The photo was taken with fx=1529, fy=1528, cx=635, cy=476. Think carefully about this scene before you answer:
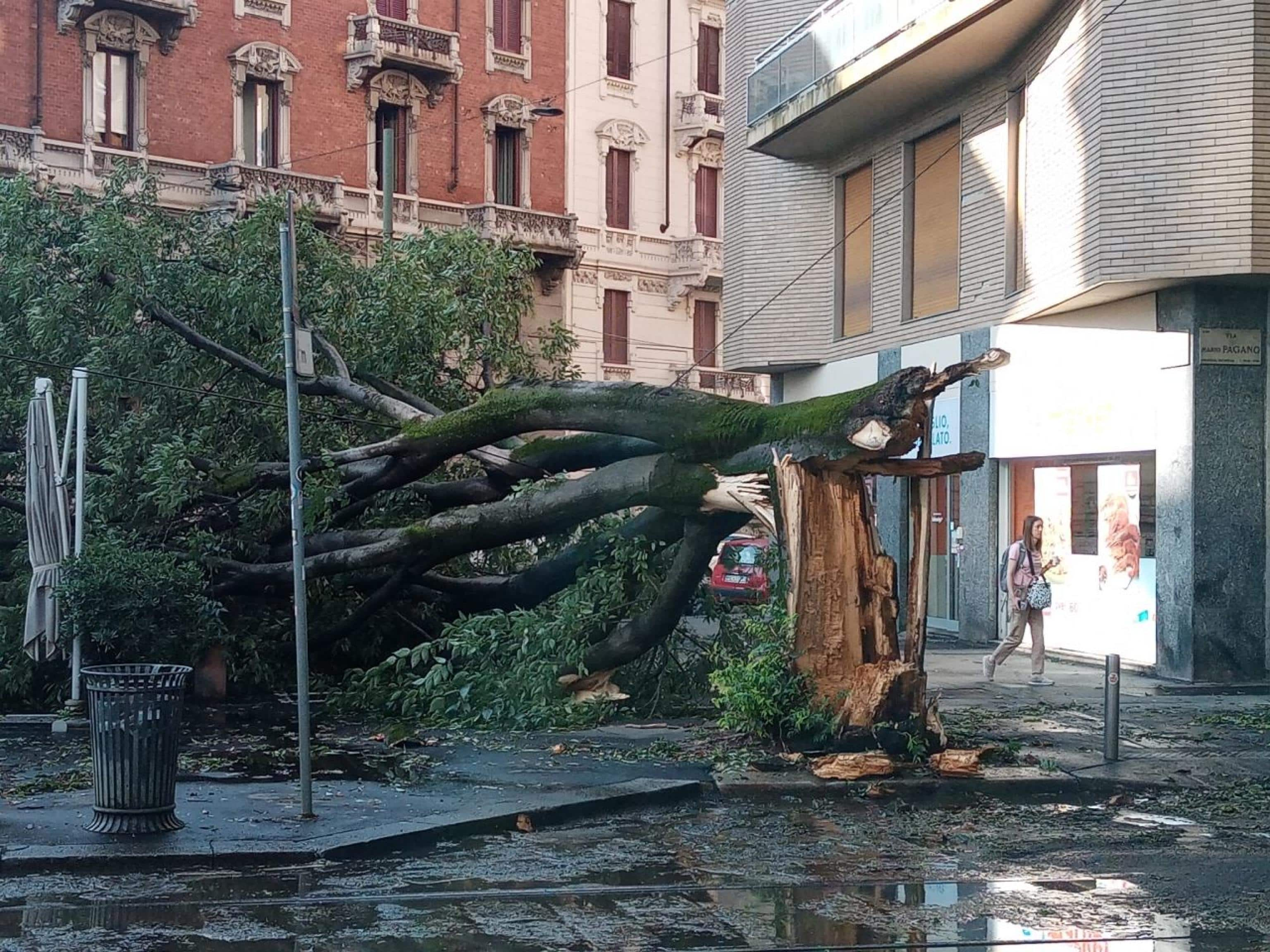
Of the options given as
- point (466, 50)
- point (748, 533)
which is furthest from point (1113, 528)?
point (466, 50)

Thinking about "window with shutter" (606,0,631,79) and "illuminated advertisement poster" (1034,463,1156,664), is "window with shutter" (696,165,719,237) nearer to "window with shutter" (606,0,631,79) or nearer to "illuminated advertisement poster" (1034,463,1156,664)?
"window with shutter" (606,0,631,79)

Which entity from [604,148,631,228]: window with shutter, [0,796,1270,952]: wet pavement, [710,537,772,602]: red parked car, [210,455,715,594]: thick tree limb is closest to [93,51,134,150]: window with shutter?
[604,148,631,228]: window with shutter

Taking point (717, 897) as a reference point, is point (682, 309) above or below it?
above

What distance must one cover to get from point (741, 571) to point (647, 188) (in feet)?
70.9

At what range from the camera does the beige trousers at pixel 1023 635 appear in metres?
15.8

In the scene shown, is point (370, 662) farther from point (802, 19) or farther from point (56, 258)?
point (802, 19)

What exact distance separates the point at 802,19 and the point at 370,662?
559 inches

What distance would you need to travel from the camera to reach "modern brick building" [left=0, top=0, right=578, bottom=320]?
3138 cm

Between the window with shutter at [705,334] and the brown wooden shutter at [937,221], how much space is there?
20734mm

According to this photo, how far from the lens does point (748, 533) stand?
25859mm

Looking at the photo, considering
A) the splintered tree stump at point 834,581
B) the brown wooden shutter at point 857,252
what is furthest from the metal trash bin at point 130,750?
the brown wooden shutter at point 857,252

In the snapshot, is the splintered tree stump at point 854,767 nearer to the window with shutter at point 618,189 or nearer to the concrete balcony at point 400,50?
the concrete balcony at point 400,50

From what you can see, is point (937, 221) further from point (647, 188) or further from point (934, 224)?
point (647, 188)

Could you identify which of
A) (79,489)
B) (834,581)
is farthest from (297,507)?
(79,489)
